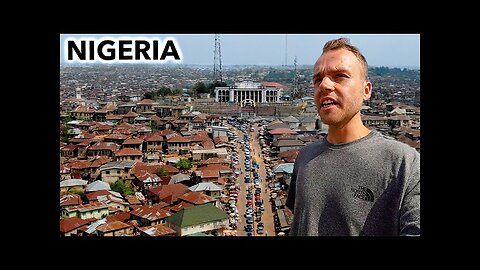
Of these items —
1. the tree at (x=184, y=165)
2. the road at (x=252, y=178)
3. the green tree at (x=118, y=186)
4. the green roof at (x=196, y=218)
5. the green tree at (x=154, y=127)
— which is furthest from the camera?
the green tree at (x=154, y=127)

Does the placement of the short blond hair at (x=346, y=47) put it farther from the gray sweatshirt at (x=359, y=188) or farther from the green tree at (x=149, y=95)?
the green tree at (x=149, y=95)

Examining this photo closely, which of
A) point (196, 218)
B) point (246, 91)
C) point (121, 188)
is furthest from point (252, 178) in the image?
point (121, 188)

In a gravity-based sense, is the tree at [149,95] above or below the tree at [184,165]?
above

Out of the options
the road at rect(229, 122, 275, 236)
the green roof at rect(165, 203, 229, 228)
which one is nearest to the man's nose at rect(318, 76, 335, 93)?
the green roof at rect(165, 203, 229, 228)

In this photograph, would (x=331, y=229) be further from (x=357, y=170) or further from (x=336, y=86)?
(x=336, y=86)

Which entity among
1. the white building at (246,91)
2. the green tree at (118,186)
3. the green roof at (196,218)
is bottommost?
the green tree at (118,186)

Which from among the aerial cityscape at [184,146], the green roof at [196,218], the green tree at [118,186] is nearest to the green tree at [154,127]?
the aerial cityscape at [184,146]

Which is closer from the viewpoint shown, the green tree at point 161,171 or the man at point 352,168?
the man at point 352,168

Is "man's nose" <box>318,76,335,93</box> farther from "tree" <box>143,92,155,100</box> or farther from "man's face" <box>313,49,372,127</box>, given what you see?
"tree" <box>143,92,155,100</box>
